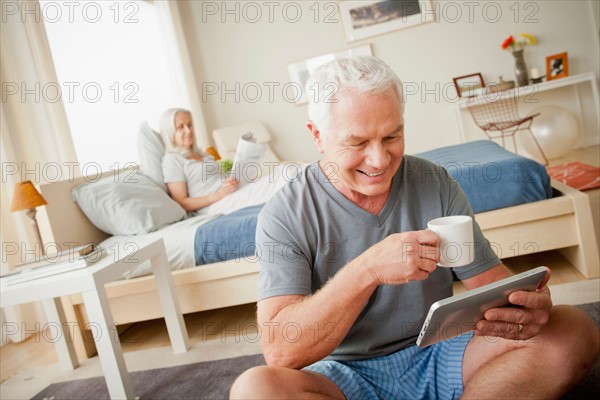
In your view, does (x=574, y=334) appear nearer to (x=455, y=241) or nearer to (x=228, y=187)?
(x=455, y=241)

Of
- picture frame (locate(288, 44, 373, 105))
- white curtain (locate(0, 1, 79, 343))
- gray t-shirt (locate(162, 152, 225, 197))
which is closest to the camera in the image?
white curtain (locate(0, 1, 79, 343))

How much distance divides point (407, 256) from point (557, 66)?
189 inches

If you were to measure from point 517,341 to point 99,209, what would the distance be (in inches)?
82.0

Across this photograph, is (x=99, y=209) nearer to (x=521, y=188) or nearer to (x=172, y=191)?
(x=172, y=191)

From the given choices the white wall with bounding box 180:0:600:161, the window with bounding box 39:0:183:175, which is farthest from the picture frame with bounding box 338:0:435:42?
the window with bounding box 39:0:183:175

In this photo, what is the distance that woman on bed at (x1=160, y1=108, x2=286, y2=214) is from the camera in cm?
285

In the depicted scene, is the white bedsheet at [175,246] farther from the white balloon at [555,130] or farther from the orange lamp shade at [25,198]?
the white balloon at [555,130]

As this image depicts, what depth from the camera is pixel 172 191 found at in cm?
295

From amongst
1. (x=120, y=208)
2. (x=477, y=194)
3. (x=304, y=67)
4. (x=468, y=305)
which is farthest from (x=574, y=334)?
(x=304, y=67)

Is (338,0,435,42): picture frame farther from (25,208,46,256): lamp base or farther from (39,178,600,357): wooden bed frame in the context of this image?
(25,208,46,256): lamp base

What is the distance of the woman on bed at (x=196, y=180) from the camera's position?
2.85 meters

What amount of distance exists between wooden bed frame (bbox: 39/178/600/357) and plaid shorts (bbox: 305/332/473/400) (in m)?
1.10

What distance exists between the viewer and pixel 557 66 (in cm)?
500

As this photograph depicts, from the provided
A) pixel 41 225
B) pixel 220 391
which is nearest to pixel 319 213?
pixel 220 391
